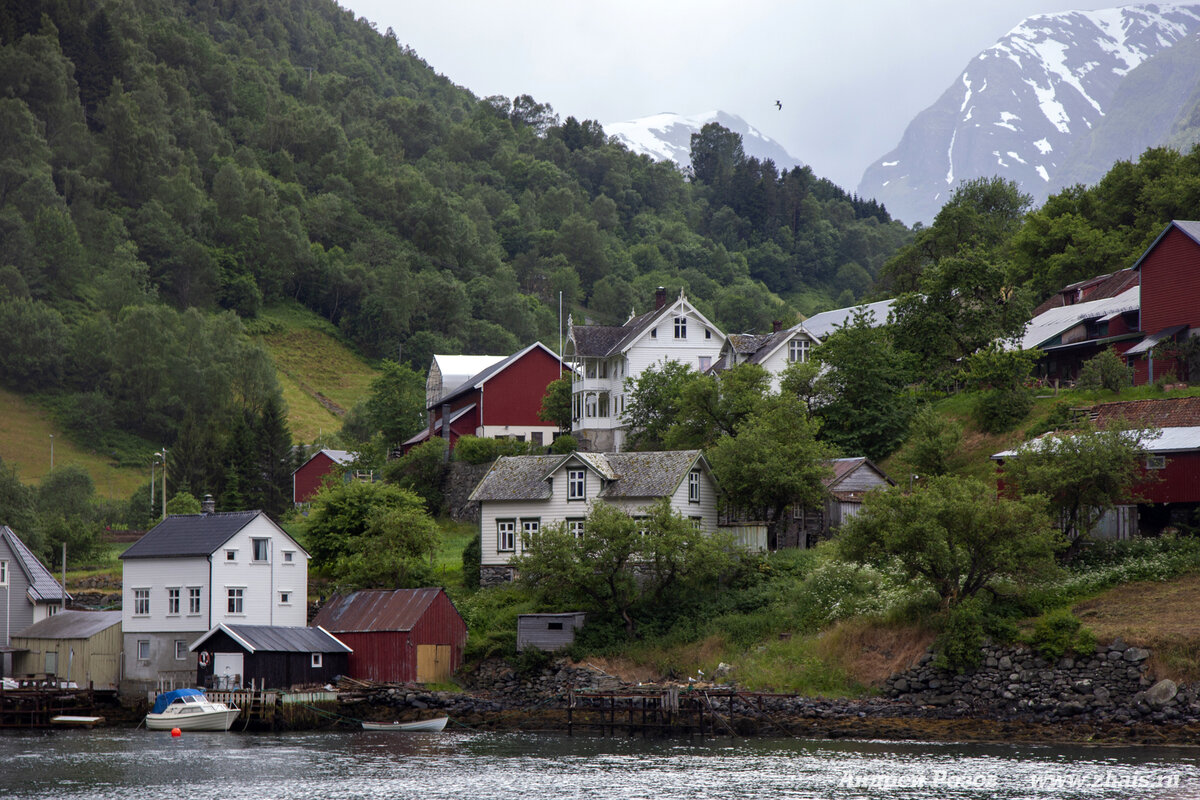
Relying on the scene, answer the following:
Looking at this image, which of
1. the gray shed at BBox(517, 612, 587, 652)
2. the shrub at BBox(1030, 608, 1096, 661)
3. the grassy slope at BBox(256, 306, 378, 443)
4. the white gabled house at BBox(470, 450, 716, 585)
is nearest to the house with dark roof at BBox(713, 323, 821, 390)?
the white gabled house at BBox(470, 450, 716, 585)

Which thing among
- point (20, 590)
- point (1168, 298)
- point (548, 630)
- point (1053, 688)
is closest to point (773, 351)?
point (1168, 298)

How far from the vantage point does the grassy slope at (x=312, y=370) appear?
121875 millimetres

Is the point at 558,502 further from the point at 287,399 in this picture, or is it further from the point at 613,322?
the point at 613,322

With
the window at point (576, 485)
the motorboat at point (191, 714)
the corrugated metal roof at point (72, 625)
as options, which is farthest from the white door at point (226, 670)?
the window at point (576, 485)

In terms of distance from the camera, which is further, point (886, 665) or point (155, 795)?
point (886, 665)

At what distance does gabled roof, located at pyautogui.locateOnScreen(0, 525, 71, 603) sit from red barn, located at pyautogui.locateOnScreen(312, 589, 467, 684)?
595 inches

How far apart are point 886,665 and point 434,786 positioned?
18.7 m

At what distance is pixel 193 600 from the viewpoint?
54.8 meters

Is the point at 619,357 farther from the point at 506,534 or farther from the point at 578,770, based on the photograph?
the point at 578,770

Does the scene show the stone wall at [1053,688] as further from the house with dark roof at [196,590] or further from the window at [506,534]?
the house with dark roof at [196,590]

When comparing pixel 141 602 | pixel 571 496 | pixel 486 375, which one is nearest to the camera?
pixel 141 602

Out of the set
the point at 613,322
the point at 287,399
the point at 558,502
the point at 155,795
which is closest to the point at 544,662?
the point at 558,502

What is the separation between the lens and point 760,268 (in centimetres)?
18500

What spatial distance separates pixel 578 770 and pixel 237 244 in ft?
407
